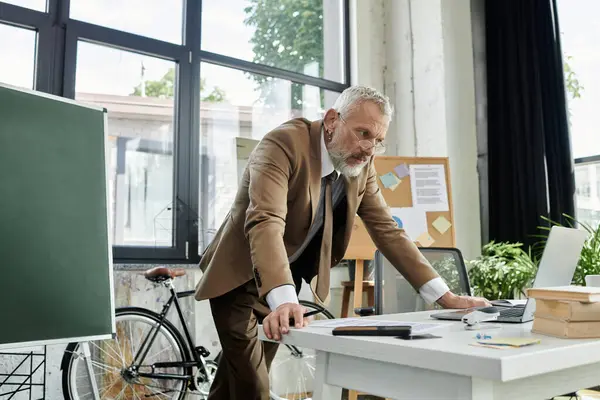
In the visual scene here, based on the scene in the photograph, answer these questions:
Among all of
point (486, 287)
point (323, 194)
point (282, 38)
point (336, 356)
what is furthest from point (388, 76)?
point (336, 356)

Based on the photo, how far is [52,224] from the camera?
5.69ft

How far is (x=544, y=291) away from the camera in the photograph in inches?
47.2

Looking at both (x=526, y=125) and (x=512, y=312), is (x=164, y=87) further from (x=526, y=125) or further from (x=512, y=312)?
(x=512, y=312)

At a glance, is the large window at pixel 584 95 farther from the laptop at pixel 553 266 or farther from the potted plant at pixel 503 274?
the laptop at pixel 553 266

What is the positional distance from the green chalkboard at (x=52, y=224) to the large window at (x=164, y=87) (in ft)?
3.72

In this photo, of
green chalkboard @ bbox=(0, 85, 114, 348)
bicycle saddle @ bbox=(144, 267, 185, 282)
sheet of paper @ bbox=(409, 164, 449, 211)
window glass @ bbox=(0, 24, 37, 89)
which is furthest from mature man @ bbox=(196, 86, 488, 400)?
sheet of paper @ bbox=(409, 164, 449, 211)

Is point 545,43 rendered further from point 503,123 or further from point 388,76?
point 388,76

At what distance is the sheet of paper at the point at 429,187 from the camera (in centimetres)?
363

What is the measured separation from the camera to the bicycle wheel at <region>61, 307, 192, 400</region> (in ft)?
9.28

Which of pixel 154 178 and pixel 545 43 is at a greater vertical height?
pixel 545 43

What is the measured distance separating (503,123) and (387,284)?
2.17 meters

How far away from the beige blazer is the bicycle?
4.00 ft

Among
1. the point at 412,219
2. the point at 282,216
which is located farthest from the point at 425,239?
the point at 282,216

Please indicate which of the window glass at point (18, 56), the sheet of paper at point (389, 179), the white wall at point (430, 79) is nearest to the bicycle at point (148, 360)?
the window glass at point (18, 56)
